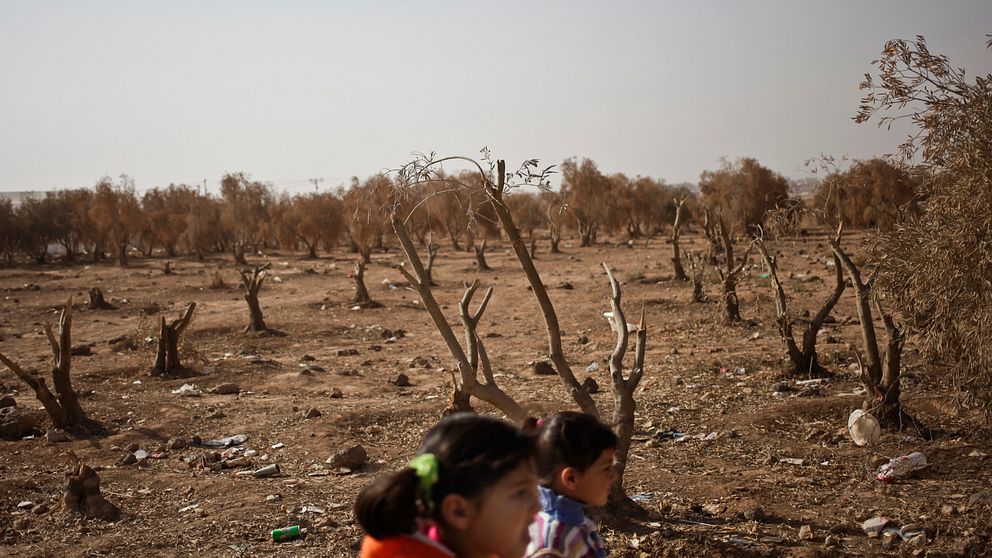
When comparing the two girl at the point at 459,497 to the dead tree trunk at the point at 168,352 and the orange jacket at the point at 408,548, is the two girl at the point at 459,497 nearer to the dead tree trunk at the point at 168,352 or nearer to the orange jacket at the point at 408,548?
the orange jacket at the point at 408,548

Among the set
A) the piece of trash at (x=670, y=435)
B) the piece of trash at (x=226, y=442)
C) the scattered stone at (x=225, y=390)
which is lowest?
the piece of trash at (x=226, y=442)

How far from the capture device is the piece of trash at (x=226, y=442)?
8.68 meters

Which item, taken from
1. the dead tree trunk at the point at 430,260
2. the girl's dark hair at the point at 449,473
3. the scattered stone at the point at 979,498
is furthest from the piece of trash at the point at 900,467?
the dead tree trunk at the point at 430,260

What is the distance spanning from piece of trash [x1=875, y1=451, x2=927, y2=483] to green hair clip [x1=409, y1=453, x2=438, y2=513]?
217 inches

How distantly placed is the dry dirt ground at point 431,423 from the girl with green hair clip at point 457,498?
319 cm

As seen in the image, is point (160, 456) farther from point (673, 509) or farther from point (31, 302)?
point (31, 302)

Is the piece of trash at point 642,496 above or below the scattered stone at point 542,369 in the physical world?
below

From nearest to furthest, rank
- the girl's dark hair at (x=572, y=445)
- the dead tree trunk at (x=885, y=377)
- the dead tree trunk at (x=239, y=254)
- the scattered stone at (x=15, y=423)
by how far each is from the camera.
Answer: the girl's dark hair at (x=572, y=445), the dead tree trunk at (x=885, y=377), the scattered stone at (x=15, y=423), the dead tree trunk at (x=239, y=254)

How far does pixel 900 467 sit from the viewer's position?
21.1ft

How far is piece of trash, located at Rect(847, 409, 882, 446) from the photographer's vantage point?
23.9ft

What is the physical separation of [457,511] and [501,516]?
109 millimetres

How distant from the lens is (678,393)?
9766mm

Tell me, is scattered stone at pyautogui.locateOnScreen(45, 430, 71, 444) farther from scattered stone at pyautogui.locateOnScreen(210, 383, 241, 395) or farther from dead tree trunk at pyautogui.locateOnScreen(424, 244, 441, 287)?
dead tree trunk at pyautogui.locateOnScreen(424, 244, 441, 287)

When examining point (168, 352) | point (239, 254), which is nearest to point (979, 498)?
point (168, 352)
